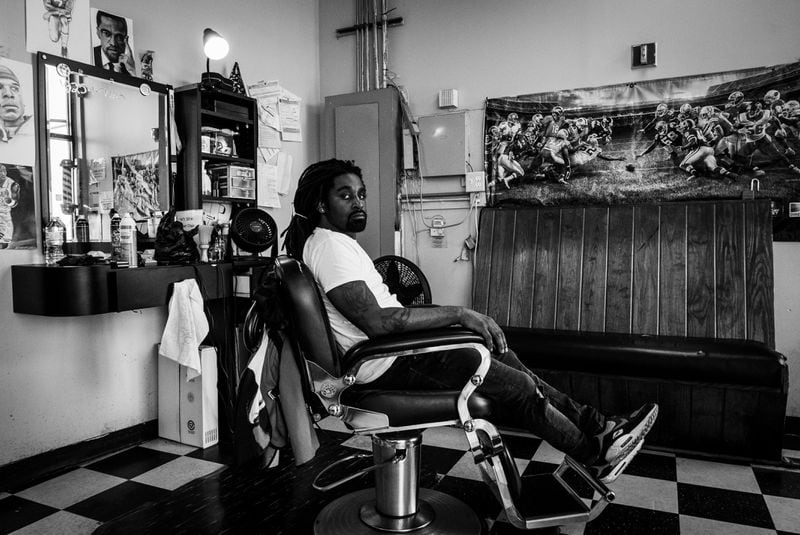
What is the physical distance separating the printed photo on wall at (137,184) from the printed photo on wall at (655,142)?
2095mm

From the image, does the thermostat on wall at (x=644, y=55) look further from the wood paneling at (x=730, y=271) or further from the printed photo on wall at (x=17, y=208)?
the printed photo on wall at (x=17, y=208)

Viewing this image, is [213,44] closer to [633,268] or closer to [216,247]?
[216,247]

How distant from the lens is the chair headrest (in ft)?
5.31

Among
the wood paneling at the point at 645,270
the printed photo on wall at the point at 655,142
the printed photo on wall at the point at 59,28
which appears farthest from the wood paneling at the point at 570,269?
the printed photo on wall at the point at 59,28

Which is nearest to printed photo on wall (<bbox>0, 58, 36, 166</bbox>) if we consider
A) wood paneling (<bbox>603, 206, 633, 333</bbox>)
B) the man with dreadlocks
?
the man with dreadlocks

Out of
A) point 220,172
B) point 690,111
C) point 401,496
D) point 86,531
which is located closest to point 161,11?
point 220,172

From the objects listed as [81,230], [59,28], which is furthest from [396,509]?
[59,28]

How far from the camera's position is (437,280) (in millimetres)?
3969

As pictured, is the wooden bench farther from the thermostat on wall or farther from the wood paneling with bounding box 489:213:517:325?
the thermostat on wall

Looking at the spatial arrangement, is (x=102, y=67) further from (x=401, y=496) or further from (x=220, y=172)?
(x=401, y=496)

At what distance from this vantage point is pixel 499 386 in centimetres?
173


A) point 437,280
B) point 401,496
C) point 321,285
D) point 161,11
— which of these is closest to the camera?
point 321,285

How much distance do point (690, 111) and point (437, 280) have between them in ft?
6.22

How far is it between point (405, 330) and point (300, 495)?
3.19ft
